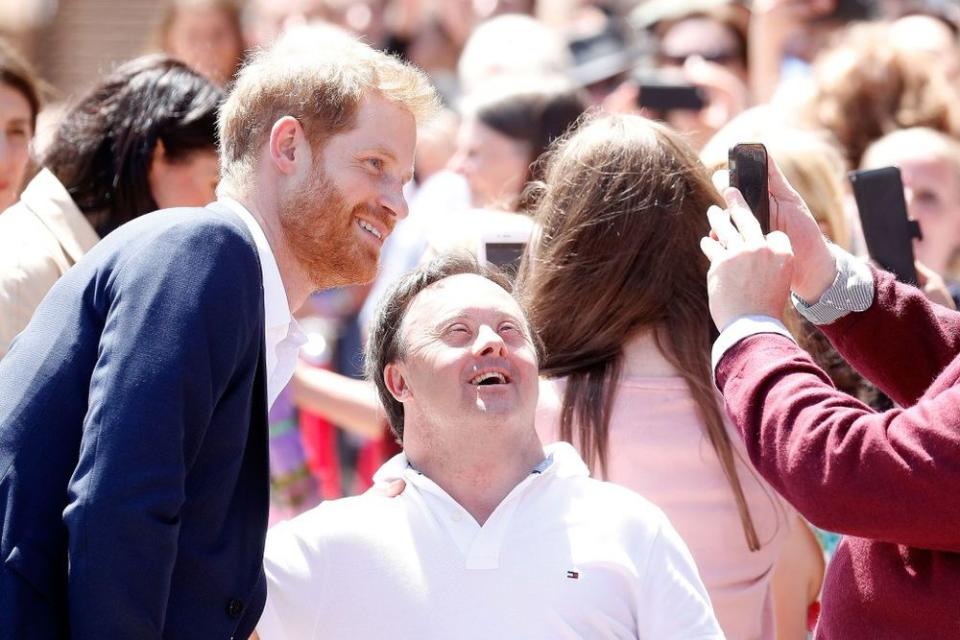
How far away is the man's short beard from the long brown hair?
0.62m

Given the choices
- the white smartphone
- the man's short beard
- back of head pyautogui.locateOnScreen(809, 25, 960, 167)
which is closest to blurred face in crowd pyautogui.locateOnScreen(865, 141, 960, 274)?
back of head pyautogui.locateOnScreen(809, 25, 960, 167)

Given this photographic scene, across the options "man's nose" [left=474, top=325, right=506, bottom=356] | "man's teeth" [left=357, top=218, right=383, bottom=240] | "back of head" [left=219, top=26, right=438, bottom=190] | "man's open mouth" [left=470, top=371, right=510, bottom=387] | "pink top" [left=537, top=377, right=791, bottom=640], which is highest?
"back of head" [left=219, top=26, right=438, bottom=190]

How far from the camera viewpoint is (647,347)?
3.02 m

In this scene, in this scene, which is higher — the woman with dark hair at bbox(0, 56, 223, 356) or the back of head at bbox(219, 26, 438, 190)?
the back of head at bbox(219, 26, 438, 190)

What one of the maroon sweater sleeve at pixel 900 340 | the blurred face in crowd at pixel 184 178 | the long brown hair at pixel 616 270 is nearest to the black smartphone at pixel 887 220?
the long brown hair at pixel 616 270

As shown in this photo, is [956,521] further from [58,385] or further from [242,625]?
[58,385]

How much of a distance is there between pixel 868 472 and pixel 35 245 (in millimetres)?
1984

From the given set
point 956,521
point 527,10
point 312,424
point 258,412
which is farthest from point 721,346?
point 527,10

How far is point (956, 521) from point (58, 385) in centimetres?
138

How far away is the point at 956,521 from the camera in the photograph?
2084 mm

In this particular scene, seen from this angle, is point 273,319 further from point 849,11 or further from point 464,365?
point 849,11

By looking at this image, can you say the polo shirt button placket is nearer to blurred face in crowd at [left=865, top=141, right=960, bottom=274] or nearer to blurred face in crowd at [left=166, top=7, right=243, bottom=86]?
blurred face in crowd at [left=865, top=141, right=960, bottom=274]

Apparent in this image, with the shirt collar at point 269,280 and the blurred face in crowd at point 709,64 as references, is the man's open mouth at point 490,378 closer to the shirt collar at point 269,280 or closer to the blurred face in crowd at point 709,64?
the shirt collar at point 269,280

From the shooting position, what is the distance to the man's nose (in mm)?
2730
